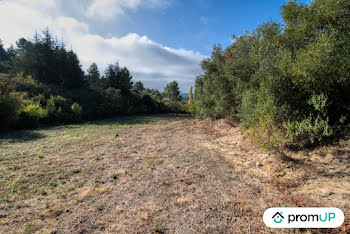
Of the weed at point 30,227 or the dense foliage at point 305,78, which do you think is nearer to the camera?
the weed at point 30,227

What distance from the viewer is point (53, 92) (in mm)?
17328

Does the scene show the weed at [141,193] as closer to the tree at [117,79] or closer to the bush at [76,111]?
the bush at [76,111]

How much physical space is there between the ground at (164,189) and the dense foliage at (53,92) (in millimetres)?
7381

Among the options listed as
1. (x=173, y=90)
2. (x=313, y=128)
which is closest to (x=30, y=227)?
(x=313, y=128)

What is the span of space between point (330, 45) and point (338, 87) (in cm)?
124

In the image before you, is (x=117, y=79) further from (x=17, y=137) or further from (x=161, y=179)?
(x=161, y=179)

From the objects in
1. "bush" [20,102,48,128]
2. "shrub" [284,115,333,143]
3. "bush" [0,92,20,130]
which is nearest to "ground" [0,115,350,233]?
"shrub" [284,115,333,143]

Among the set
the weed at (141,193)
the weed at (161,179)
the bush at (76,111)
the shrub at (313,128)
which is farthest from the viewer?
the bush at (76,111)

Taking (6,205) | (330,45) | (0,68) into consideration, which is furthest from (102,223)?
(0,68)

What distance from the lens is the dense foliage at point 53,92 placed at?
11.5m

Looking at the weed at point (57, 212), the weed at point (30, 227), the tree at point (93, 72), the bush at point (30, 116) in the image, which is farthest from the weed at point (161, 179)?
the tree at point (93, 72)

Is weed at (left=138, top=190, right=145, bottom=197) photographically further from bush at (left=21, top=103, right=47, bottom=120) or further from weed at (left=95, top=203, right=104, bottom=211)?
bush at (left=21, top=103, right=47, bottom=120)

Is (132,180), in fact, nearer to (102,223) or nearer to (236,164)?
(102,223)

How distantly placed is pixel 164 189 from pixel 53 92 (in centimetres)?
2017
